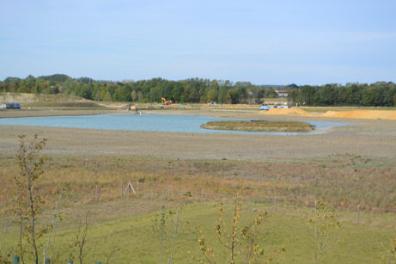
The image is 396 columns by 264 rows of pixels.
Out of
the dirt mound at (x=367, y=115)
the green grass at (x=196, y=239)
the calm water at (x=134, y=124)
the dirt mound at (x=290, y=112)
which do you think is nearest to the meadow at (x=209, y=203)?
the green grass at (x=196, y=239)

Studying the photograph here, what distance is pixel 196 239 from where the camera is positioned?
44.9ft

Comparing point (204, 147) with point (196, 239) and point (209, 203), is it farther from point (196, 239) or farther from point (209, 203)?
point (196, 239)

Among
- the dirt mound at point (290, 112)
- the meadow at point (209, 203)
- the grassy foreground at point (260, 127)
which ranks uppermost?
the meadow at point (209, 203)

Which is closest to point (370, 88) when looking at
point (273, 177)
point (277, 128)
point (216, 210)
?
point (277, 128)

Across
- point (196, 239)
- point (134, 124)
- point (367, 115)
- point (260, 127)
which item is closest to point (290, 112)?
point (367, 115)

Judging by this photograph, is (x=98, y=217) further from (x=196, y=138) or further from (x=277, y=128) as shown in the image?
(x=277, y=128)

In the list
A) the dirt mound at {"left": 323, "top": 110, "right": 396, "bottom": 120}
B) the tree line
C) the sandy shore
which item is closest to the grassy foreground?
the sandy shore

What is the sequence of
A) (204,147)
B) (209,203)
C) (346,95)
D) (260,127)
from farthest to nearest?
(346,95)
(260,127)
(204,147)
(209,203)

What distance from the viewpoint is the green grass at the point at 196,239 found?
12141mm

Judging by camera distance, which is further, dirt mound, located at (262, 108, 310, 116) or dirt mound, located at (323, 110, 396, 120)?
dirt mound, located at (262, 108, 310, 116)

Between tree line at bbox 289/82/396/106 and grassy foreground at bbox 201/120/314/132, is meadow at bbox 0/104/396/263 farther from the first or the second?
tree line at bbox 289/82/396/106

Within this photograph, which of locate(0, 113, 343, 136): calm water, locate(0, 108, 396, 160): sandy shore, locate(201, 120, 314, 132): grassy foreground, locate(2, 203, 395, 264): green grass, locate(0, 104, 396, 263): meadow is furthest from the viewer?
locate(201, 120, 314, 132): grassy foreground

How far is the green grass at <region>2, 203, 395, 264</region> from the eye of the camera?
12141 mm

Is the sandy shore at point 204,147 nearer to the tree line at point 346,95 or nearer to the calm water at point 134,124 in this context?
the calm water at point 134,124
